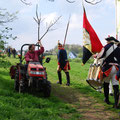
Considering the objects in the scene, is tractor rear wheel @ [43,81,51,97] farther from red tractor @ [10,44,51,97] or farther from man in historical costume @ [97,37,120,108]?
man in historical costume @ [97,37,120,108]

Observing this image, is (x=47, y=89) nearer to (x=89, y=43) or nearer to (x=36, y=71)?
(x=36, y=71)

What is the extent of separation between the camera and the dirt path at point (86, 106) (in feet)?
17.8

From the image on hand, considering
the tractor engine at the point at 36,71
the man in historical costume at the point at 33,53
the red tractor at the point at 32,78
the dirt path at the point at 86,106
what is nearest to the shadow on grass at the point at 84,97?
the dirt path at the point at 86,106

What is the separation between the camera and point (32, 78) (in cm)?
646

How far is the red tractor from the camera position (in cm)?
649

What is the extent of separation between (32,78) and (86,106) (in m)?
1.85

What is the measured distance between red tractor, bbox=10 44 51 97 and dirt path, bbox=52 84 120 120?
0.87 metres

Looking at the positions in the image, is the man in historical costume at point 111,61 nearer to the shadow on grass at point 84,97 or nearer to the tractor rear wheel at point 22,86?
the shadow on grass at point 84,97

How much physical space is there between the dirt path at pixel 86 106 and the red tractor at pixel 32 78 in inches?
34.1

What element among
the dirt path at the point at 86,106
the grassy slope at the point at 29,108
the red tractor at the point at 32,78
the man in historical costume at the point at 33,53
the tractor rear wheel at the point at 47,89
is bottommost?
the dirt path at the point at 86,106

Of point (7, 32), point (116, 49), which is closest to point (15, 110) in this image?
point (116, 49)

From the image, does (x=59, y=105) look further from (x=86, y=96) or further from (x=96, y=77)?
(x=86, y=96)

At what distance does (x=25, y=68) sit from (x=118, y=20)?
3742mm

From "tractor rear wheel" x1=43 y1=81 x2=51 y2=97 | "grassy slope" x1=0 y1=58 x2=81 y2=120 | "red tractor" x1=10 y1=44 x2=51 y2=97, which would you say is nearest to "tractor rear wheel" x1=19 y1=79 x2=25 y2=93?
"red tractor" x1=10 y1=44 x2=51 y2=97
